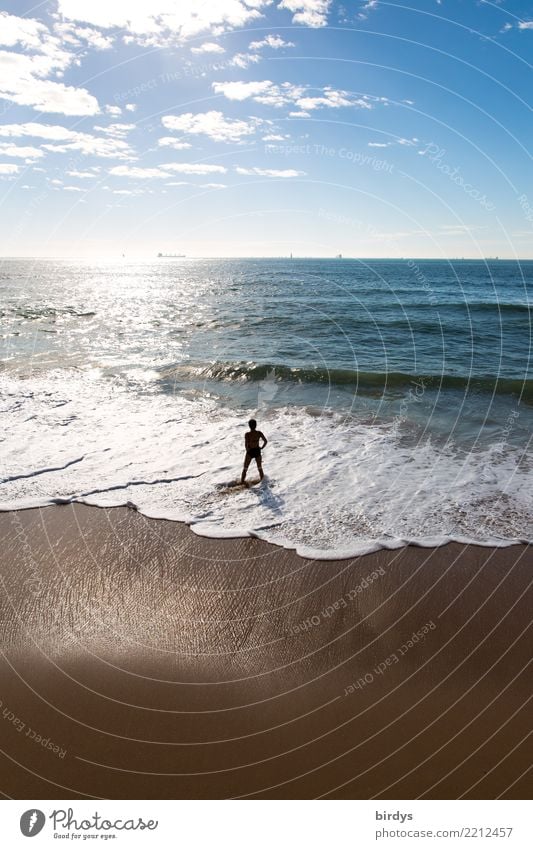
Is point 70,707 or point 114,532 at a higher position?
point 114,532

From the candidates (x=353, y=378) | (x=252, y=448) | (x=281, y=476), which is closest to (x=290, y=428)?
(x=281, y=476)

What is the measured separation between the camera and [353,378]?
22016 millimetres

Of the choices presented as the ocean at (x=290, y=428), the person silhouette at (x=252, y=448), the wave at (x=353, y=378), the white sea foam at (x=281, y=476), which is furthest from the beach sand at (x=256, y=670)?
the wave at (x=353, y=378)

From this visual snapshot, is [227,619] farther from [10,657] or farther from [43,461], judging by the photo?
[43,461]

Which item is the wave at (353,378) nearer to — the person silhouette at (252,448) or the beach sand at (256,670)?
the person silhouette at (252,448)

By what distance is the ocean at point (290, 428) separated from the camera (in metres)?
10.2

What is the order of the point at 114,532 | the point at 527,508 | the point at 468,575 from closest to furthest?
1. the point at 468,575
2. the point at 114,532
3. the point at 527,508

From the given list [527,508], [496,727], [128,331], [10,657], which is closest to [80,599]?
[10,657]

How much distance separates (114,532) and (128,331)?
2886cm

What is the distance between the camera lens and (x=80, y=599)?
24.5 feet
